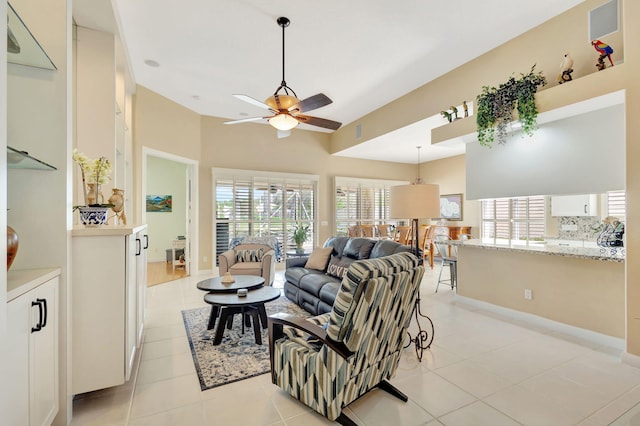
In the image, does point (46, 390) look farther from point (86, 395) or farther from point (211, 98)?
point (211, 98)

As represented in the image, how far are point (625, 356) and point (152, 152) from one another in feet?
21.5

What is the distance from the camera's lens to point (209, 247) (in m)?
6.41

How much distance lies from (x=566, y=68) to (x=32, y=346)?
4716mm

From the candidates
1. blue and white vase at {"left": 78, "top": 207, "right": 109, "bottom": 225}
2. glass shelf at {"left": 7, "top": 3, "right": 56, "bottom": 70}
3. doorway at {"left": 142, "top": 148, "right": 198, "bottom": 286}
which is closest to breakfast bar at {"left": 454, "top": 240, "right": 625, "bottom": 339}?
blue and white vase at {"left": 78, "top": 207, "right": 109, "bottom": 225}

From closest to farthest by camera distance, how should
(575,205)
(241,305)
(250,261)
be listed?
1. (241,305)
2. (250,261)
3. (575,205)

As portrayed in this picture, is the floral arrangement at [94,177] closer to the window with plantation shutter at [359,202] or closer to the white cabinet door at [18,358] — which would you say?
the white cabinet door at [18,358]

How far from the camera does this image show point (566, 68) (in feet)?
10.0

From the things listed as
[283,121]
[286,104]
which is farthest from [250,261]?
[286,104]

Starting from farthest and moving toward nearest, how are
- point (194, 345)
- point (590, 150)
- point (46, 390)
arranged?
point (590, 150), point (194, 345), point (46, 390)

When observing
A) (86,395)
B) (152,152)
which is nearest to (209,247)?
(152,152)

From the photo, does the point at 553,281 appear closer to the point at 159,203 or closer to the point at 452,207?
the point at 452,207

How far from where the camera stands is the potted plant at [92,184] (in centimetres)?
214

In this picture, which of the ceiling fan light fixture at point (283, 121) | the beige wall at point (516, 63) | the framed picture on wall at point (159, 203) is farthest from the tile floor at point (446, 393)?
the framed picture on wall at point (159, 203)

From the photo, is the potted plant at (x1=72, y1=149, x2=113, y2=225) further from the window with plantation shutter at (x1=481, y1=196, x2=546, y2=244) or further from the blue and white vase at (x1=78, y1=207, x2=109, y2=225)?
the window with plantation shutter at (x1=481, y1=196, x2=546, y2=244)
